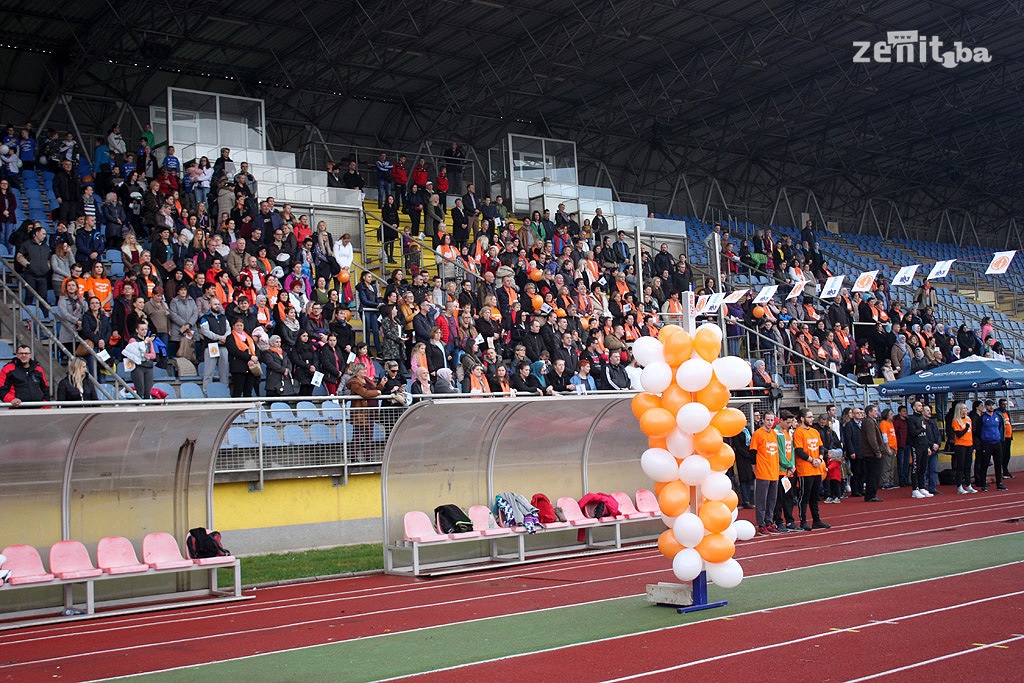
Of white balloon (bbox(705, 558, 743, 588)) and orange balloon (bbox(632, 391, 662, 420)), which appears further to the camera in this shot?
orange balloon (bbox(632, 391, 662, 420))

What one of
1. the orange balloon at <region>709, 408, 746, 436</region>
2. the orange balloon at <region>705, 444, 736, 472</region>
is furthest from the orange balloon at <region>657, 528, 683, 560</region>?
the orange balloon at <region>709, 408, 746, 436</region>

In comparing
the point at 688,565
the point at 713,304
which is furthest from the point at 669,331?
the point at 713,304

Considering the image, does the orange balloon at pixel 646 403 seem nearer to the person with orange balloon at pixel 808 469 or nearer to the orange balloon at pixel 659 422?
the orange balloon at pixel 659 422

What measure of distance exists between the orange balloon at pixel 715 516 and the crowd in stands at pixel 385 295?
2274 millimetres

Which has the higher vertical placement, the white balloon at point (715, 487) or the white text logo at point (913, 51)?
the white text logo at point (913, 51)

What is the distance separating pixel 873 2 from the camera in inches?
1161

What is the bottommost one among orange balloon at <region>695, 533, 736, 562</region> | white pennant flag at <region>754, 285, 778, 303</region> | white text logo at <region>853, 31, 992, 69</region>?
orange balloon at <region>695, 533, 736, 562</region>

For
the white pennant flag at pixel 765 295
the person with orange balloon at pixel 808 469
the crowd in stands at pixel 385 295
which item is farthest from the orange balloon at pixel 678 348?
the white pennant flag at pixel 765 295

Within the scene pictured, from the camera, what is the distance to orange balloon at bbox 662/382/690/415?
10.6 m

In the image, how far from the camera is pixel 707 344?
418 inches

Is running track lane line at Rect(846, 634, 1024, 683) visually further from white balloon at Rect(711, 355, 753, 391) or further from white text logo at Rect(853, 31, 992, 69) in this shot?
white text logo at Rect(853, 31, 992, 69)

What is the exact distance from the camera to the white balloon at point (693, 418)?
10.3 m

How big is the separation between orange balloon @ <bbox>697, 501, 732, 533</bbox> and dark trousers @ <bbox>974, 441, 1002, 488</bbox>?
47.4 feet

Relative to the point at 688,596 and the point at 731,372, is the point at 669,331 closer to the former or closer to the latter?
the point at 731,372
